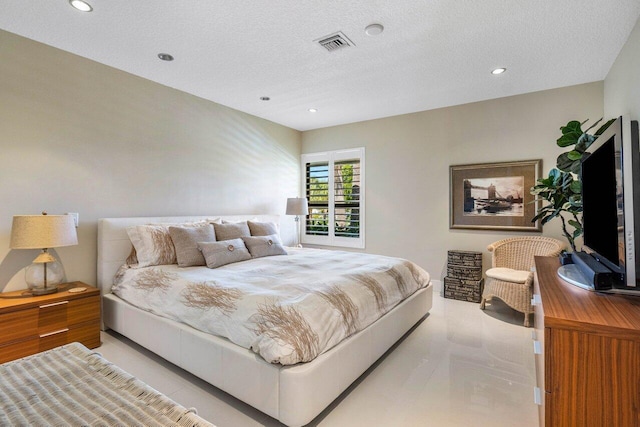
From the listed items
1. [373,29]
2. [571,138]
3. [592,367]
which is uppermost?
[373,29]

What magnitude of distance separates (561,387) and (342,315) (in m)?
1.14

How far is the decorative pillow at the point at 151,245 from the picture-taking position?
290cm

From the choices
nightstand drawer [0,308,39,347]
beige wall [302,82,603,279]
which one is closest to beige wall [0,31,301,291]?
nightstand drawer [0,308,39,347]

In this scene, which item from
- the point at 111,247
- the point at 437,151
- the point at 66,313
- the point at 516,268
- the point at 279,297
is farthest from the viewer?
the point at 437,151

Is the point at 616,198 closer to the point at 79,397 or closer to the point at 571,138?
the point at 571,138

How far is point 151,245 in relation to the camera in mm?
2926

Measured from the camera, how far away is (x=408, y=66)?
3059mm

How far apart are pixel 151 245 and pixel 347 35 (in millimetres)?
2640

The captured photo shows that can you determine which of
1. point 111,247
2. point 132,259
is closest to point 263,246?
point 132,259

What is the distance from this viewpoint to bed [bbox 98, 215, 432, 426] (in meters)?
1.63

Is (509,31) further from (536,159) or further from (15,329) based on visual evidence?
(15,329)

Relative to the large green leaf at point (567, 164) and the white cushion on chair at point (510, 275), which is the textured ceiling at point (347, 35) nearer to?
the large green leaf at point (567, 164)

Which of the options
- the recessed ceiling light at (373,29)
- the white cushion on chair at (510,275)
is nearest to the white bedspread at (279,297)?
the white cushion on chair at (510,275)

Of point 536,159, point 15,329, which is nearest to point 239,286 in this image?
point 15,329
